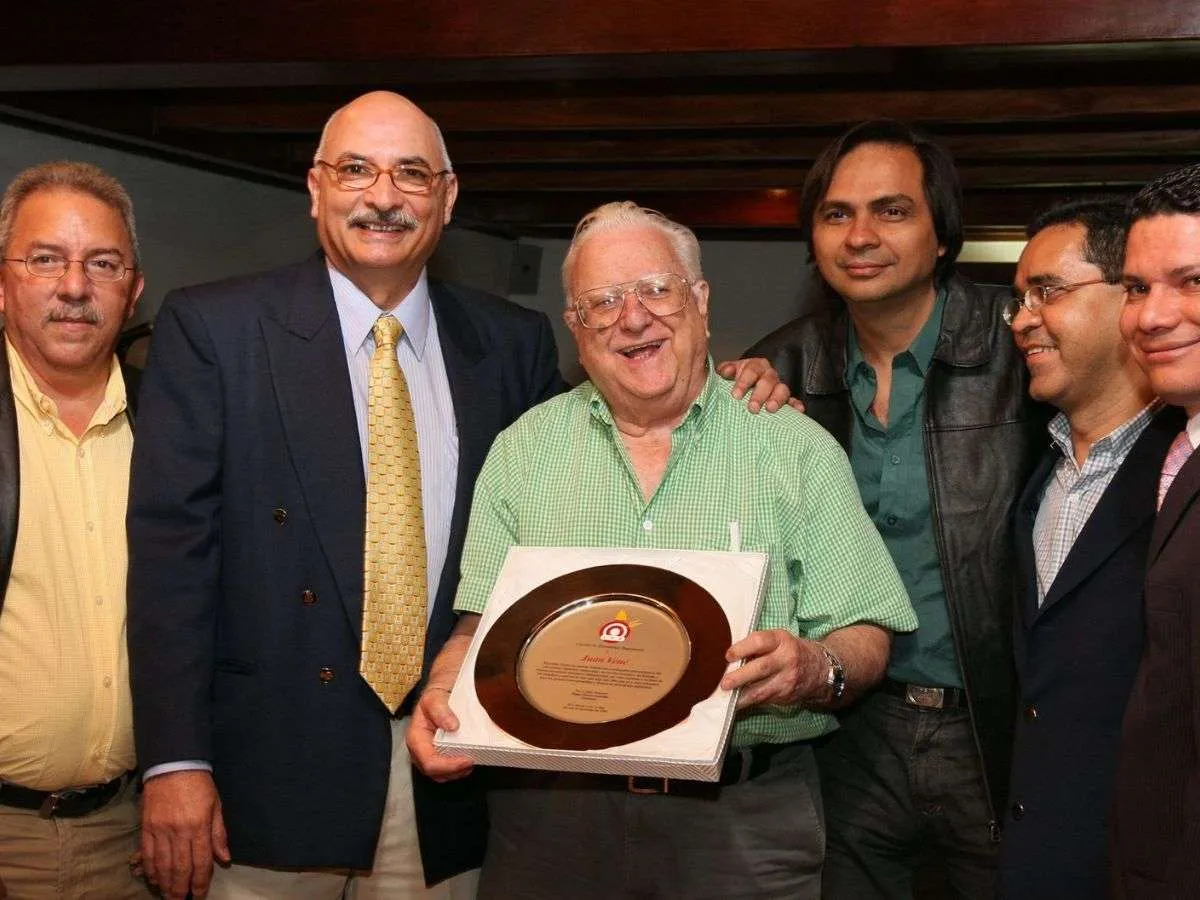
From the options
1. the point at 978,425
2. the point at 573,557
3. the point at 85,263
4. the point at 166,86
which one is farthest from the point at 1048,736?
the point at 166,86

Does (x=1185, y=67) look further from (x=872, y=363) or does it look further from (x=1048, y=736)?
(x=1048, y=736)

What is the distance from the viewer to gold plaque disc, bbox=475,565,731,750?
1842 mm

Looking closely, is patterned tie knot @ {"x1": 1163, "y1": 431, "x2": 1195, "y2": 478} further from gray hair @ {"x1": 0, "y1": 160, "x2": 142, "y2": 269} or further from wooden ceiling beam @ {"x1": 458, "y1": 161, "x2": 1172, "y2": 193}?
wooden ceiling beam @ {"x1": 458, "y1": 161, "x2": 1172, "y2": 193}

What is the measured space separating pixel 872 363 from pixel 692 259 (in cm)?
65

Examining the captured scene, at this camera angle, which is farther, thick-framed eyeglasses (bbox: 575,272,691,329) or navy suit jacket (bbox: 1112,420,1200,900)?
thick-framed eyeglasses (bbox: 575,272,691,329)

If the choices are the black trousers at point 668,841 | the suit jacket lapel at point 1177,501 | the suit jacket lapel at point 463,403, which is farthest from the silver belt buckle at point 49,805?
the suit jacket lapel at point 1177,501

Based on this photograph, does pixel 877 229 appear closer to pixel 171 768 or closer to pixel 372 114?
pixel 372 114

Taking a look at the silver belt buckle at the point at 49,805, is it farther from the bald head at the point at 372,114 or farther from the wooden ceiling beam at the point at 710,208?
the wooden ceiling beam at the point at 710,208

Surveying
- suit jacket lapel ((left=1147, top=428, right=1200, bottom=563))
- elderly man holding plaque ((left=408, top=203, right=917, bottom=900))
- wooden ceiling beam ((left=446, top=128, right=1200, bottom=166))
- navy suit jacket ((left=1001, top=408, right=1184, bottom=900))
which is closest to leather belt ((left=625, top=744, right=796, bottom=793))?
elderly man holding plaque ((left=408, top=203, right=917, bottom=900))

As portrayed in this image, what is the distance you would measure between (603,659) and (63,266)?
1.39 m

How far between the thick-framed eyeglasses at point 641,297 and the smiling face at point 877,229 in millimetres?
597

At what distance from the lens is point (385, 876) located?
7.84 feet

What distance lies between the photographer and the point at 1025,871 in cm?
217

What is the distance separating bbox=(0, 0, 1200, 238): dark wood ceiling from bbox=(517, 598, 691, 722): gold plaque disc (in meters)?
1.83
